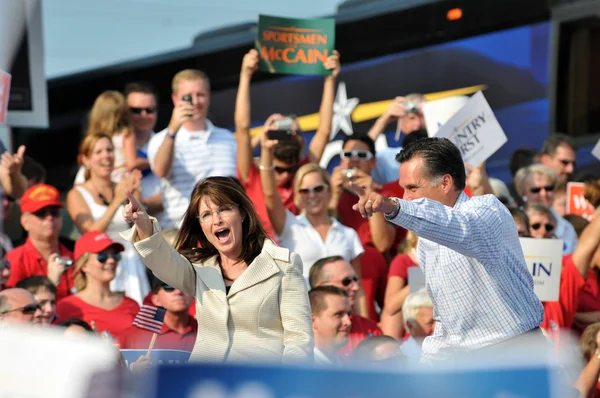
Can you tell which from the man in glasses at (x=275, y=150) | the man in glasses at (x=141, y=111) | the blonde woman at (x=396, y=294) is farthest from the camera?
the man in glasses at (x=141, y=111)

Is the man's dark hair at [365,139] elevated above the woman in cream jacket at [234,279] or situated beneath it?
elevated above

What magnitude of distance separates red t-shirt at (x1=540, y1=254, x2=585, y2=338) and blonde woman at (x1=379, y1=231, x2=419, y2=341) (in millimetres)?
902

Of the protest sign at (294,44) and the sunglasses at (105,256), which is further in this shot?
the protest sign at (294,44)

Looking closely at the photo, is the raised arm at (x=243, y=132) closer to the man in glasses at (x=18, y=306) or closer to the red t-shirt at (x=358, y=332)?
the red t-shirt at (x=358, y=332)

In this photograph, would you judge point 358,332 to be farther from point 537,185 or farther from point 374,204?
point 374,204

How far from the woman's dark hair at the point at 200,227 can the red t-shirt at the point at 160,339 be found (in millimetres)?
1794

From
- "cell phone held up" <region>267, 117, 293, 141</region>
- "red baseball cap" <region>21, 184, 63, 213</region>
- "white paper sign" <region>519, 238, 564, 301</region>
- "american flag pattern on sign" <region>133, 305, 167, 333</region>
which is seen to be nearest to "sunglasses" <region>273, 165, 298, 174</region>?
"cell phone held up" <region>267, 117, 293, 141</region>

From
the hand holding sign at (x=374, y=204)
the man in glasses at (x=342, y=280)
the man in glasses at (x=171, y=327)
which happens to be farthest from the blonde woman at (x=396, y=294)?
the hand holding sign at (x=374, y=204)

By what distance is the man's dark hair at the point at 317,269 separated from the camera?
24.5ft

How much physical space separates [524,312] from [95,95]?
22.7 feet

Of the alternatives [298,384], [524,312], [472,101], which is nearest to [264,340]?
[524,312]

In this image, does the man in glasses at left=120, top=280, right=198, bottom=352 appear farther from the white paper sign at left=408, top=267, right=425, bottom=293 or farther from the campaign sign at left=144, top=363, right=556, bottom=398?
the campaign sign at left=144, top=363, right=556, bottom=398

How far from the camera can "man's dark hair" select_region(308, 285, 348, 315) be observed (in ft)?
23.0

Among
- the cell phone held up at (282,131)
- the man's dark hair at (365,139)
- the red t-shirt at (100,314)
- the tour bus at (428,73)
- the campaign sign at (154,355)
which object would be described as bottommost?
the campaign sign at (154,355)
